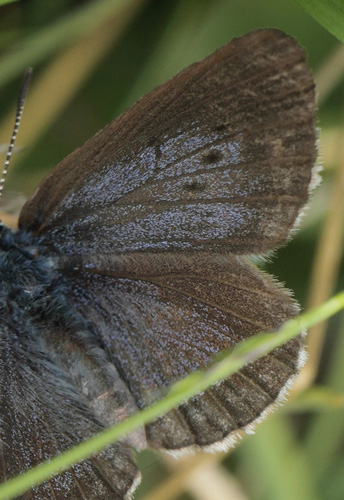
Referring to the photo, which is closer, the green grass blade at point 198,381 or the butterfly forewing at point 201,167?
the green grass blade at point 198,381

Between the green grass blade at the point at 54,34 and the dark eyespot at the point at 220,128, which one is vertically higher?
the green grass blade at the point at 54,34

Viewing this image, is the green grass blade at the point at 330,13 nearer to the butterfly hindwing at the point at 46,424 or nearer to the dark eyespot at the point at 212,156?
the dark eyespot at the point at 212,156

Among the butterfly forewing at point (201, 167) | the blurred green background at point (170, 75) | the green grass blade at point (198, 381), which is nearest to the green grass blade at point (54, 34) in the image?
the blurred green background at point (170, 75)

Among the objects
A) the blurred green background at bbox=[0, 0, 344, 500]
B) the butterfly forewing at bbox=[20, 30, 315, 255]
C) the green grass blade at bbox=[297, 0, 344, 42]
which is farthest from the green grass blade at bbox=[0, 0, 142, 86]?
the green grass blade at bbox=[297, 0, 344, 42]

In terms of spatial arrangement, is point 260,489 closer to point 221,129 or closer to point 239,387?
point 239,387

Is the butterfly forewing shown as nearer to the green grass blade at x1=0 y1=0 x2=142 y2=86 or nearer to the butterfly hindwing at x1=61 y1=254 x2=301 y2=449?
the butterfly hindwing at x1=61 y1=254 x2=301 y2=449

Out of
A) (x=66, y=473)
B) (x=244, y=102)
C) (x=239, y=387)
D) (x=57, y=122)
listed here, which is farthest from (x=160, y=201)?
(x=57, y=122)

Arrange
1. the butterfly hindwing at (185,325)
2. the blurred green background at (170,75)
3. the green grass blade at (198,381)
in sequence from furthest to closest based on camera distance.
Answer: the blurred green background at (170,75)
the butterfly hindwing at (185,325)
the green grass blade at (198,381)

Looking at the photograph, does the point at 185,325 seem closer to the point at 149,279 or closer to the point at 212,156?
the point at 149,279
